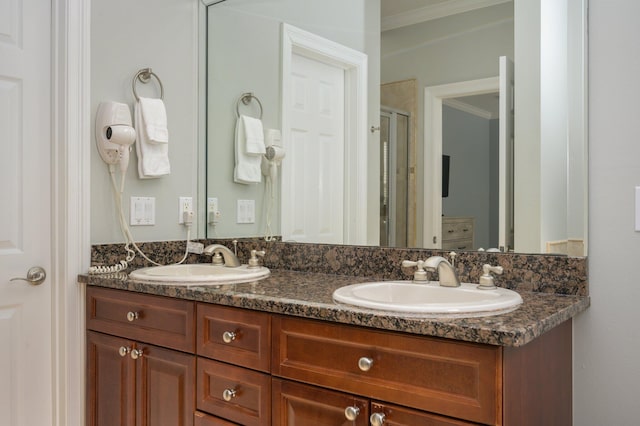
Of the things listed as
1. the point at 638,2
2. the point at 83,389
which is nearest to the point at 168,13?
the point at 83,389

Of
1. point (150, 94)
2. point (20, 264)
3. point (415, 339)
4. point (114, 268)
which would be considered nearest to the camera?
point (415, 339)

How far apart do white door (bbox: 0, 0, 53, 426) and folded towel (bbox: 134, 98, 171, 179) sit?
1.07 ft

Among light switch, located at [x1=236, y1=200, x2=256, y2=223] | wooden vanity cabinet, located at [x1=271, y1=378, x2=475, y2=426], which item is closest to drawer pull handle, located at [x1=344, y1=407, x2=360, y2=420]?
wooden vanity cabinet, located at [x1=271, y1=378, x2=475, y2=426]

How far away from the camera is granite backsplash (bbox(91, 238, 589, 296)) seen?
4.69 ft

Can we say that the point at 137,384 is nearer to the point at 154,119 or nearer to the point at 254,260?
the point at 254,260

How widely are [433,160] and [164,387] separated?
1.15m

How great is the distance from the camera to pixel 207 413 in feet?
4.90

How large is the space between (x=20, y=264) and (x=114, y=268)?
1.03 feet

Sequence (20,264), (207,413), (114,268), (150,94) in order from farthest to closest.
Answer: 1. (150,94)
2. (114,268)
3. (20,264)
4. (207,413)

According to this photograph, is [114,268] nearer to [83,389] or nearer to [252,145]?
[83,389]

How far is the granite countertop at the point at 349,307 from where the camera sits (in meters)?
1.02

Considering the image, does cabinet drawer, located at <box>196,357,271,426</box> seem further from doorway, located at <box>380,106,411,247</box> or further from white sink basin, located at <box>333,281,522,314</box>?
doorway, located at <box>380,106,411,247</box>

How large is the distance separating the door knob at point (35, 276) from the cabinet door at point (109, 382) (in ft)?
0.86

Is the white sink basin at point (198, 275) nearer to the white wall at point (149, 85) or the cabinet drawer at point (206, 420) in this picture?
the white wall at point (149, 85)
